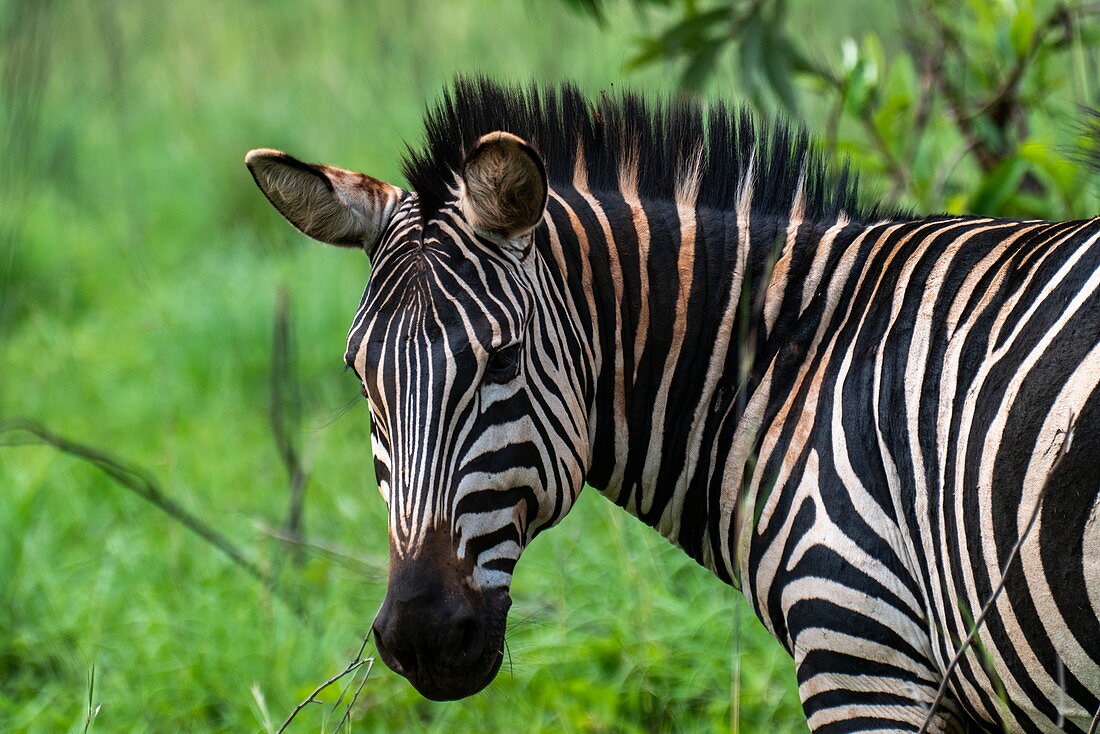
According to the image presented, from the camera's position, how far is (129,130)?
10.4m

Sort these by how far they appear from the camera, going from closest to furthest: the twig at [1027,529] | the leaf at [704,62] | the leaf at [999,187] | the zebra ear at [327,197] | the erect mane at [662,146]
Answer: the twig at [1027,529] → the zebra ear at [327,197] → the erect mane at [662,146] → the leaf at [999,187] → the leaf at [704,62]

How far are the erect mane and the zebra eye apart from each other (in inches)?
23.6

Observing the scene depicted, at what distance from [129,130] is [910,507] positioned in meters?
10.0

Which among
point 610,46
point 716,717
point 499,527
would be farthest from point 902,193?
point 610,46

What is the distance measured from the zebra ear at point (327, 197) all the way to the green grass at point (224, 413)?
23.2 inches

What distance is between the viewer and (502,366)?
7.14 feet

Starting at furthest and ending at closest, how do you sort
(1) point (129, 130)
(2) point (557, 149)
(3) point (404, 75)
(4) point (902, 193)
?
1. (1) point (129, 130)
2. (3) point (404, 75)
3. (4) point (902, 193)
4. (2) point (557, 149)

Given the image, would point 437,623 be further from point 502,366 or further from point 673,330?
point 673,330

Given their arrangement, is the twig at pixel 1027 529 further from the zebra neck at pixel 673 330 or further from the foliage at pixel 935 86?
the foliage at pixel 935 86

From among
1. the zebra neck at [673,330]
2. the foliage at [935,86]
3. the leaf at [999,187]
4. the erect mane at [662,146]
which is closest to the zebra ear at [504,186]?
the zebra neck at [673,330]

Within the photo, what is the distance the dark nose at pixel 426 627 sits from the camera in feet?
6.65

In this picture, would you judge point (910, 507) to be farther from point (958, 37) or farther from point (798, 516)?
point (958, 37)

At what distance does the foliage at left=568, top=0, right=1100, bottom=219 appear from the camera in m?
3.78

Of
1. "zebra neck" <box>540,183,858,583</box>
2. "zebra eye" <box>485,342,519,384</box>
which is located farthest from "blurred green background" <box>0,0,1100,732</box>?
"zebra eye" <box>485,342,519,384</box>
